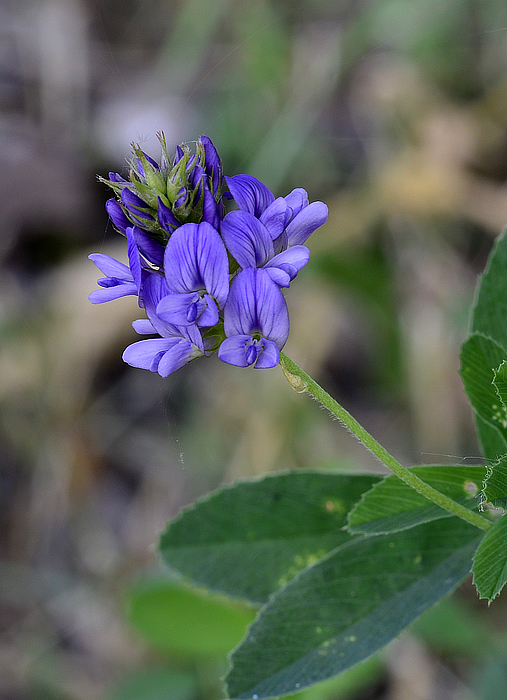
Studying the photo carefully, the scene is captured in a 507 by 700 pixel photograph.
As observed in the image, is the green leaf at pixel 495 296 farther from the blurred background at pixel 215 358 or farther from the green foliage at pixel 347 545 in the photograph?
the blurred background at pixel 215 358

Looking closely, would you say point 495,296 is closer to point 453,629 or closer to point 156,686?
point 453,629

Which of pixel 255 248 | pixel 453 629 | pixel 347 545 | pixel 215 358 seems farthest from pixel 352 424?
pixel 215 358

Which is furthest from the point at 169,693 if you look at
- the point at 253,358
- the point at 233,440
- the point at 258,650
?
the point at 253,358

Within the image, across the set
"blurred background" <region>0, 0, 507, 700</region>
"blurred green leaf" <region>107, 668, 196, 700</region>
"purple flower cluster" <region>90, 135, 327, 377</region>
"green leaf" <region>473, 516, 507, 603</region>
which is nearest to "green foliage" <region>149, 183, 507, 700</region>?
"green leaf" <region>473, 516, 507, 603</region>

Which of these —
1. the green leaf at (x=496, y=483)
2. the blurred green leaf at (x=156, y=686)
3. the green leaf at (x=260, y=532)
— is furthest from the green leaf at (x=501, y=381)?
the blurred green leaf at (x=156, y=686)

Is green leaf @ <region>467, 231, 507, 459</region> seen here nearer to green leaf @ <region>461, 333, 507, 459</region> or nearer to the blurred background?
green leaf @ <region>461, 333, 507, 459</region>
